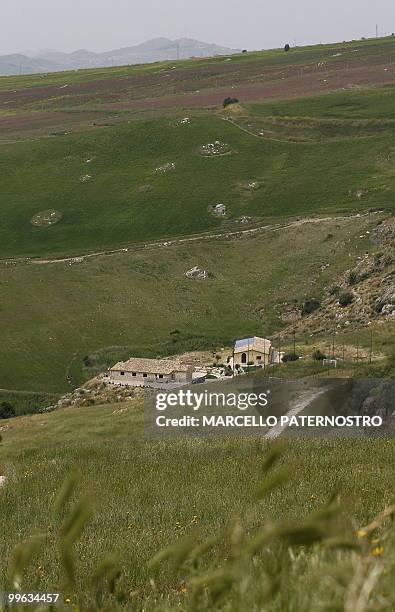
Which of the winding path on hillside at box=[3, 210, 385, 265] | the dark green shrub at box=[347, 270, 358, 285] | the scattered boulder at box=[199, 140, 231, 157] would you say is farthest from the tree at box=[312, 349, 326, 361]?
the scattered boulder at box=[199, 140, 231, 157]

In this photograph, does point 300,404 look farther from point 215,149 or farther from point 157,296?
point 215,149

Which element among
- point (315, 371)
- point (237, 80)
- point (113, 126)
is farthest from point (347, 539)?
point (237, 80)

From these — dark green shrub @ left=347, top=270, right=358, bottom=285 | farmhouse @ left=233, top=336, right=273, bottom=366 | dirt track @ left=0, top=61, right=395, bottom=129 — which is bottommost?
farmhouse @ left=233, top=336, right=273, bottom=366

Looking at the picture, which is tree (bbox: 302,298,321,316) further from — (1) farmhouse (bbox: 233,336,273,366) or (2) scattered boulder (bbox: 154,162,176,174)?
(2) scattered boulder (bbox: 154,162,176,174)

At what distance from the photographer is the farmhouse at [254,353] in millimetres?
53531

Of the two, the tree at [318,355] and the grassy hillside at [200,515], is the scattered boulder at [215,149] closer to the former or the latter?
the tree at [318,355]

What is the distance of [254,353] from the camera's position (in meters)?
54.5

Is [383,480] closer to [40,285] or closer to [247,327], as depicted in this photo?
[247,327]

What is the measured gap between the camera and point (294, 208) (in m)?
98.2

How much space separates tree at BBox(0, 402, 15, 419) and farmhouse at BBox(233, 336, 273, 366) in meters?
17.0

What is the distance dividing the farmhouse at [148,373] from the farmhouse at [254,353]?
3.74 metres

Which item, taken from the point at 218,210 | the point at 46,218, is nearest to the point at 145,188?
the point at 218,210

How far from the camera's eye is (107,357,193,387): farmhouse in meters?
53.7

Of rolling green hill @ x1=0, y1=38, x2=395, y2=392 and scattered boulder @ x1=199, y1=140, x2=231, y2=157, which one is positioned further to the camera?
scattered boulder @ x1=199, y1=140, x2=231, y2=157
